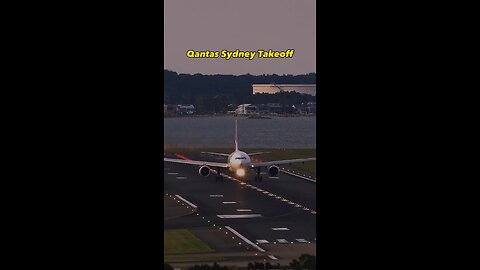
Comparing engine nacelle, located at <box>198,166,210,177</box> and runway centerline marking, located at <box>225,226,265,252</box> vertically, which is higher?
engine nacelle, located at <box>198,166,210,177</box>

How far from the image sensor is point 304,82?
97.1 feet

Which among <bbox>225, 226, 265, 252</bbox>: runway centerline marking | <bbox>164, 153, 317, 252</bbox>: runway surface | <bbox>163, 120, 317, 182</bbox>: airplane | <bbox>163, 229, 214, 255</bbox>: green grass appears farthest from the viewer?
<bbox>163, 120, 317, 182</bbox>: airplane

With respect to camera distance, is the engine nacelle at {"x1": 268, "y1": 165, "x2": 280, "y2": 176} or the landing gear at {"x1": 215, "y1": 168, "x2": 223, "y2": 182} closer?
the engine nacelle at {"x1": 268, "y1": 165, "x2": 280, "y2": 176}

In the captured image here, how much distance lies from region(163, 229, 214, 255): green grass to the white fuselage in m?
6.14

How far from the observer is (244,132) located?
107 feet

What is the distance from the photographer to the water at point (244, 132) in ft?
102

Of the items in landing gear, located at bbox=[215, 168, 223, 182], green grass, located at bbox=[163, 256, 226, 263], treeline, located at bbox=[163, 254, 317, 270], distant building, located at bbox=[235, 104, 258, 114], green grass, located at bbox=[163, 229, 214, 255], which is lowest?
green grass, located at bbox=[163, 256, 226, 263]

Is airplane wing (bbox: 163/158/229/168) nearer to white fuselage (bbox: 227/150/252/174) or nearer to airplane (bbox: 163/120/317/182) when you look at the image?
airplane (bbox: 163/120/317/182)

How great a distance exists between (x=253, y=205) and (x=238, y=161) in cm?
386

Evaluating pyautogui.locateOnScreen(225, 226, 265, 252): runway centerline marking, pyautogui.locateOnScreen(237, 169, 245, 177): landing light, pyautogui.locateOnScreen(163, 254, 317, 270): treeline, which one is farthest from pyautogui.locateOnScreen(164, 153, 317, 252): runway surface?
pyautogui.locateOnScreen(163, 254, 317, 270): treeline

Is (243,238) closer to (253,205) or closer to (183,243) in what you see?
(183,243)

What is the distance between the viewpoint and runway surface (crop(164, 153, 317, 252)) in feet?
121

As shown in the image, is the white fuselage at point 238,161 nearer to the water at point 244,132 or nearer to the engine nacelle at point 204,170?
the engine nacelle at point 204,170
